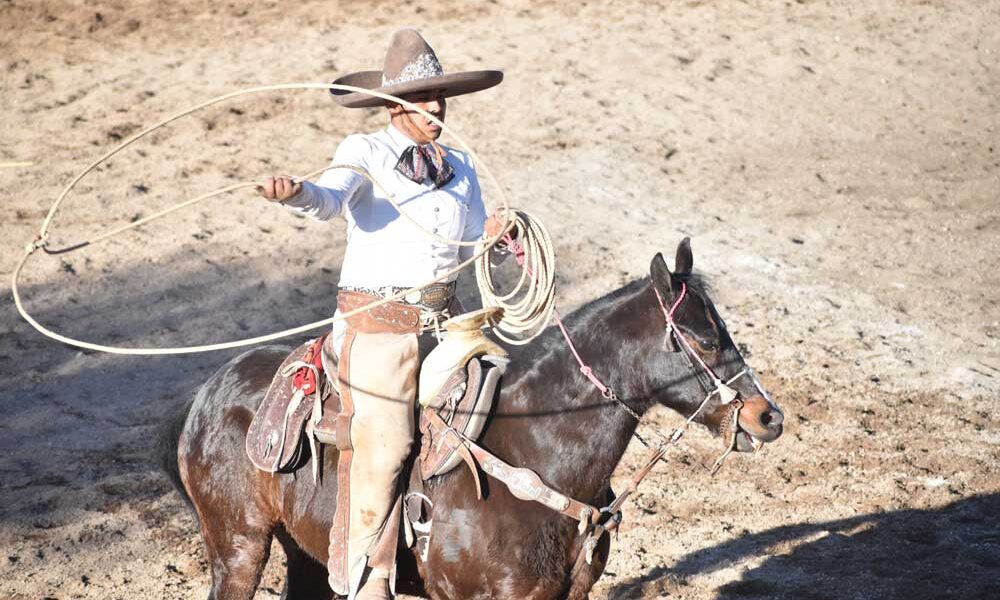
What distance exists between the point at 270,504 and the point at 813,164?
944 centimetres

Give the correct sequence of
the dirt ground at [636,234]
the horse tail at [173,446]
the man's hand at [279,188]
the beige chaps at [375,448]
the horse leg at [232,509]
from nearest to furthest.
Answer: the man's hand at [279,188] → the beige chaps at [375,448] → the horse leg at [232,509] → the horse tail at [173,446] → the dirt ground at [636,234]

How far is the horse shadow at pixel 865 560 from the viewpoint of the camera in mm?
6055

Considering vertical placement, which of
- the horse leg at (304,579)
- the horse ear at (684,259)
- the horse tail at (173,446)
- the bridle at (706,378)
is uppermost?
the horse ear at (684,259)

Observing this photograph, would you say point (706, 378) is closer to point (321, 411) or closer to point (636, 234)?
point (321, 411)

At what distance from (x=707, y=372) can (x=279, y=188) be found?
183cm

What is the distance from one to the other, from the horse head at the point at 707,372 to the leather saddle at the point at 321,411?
2.50 ft

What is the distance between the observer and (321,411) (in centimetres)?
459

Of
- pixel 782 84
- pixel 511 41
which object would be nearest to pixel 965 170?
pixel 782 84

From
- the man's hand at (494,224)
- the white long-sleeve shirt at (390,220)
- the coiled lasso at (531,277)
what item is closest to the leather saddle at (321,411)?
the coiled lasso at (531,277)

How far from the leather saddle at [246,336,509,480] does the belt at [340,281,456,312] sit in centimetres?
31

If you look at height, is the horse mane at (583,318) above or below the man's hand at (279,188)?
below

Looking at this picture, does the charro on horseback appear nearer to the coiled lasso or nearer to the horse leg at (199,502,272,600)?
the coiled lasso

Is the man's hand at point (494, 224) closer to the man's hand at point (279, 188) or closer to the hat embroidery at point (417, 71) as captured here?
the hat embroidery at point (417, 71)

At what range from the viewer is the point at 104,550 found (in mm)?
6551
